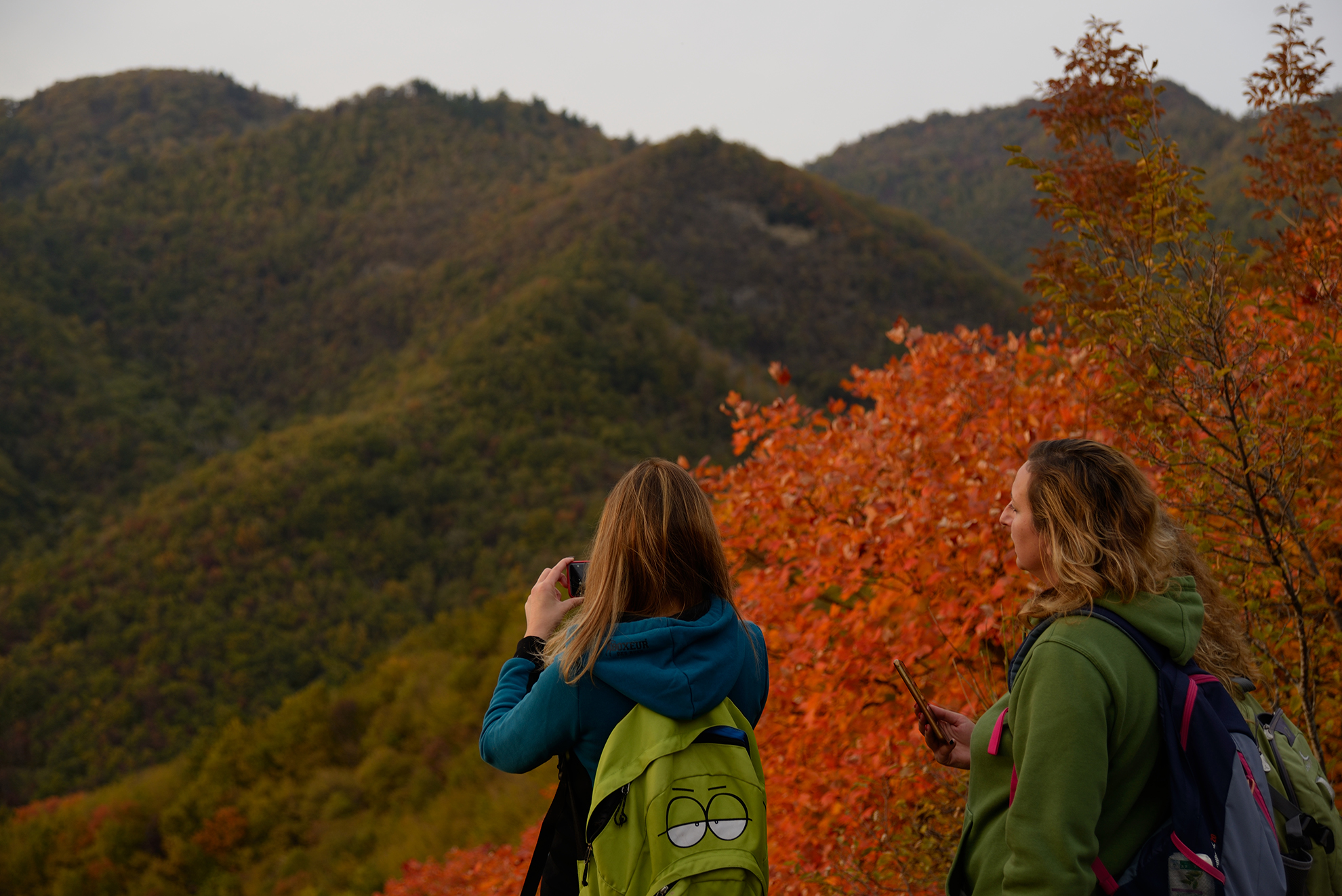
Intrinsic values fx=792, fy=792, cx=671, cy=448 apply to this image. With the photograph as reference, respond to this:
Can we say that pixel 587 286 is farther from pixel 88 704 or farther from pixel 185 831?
pixel 185 831

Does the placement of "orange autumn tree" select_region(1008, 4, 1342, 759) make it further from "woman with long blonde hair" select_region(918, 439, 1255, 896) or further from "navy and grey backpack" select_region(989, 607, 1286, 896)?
"navy and grey backpack" select_region(989, 607, 1286, 896)

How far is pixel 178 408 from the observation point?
40906 millimetres

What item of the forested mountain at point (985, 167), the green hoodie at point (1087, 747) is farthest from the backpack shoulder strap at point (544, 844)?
the forested mountain at point (985, 167)

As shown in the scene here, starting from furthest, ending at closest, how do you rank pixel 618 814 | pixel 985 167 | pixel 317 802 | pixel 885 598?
pixel 985 167 < pixel 317 802 < pixel 885 598 < pixel 618 814

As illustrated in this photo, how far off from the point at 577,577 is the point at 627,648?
0.37 m

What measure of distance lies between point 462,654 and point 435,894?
6.69 m

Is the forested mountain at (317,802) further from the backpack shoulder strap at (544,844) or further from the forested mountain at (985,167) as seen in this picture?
the forested mountain at (985,167)

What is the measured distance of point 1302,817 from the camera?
4.43 feet

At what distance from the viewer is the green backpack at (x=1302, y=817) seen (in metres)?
1.32

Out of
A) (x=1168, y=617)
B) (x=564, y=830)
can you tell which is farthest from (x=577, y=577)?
(x=1168, y=617)

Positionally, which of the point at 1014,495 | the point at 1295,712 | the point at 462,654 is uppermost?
the point at 1014,495

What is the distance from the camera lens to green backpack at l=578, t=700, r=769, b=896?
4.66 feet

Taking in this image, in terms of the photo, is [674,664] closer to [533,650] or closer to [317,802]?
[533,650]

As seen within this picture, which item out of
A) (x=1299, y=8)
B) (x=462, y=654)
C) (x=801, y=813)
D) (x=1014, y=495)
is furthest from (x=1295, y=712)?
(x=462, y=654)
